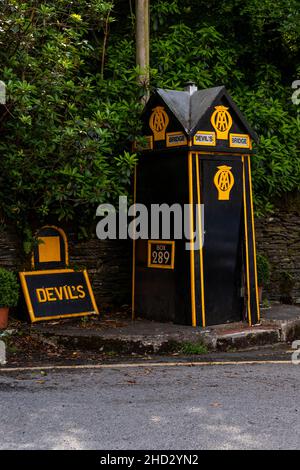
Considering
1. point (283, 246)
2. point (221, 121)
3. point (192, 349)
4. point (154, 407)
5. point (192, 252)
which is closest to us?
point (154, 407)

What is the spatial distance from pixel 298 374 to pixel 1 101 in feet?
15.8

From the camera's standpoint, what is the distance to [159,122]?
9648mm

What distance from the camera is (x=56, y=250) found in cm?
1042

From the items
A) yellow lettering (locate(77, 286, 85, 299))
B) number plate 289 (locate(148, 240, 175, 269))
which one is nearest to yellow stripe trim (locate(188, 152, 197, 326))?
number plate 289 (locate(148, 240, 175, 269))

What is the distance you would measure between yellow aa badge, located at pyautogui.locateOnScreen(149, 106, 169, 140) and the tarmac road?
3206 mm

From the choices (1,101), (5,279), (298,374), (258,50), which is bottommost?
(298,374)

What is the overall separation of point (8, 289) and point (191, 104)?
3.42 metres

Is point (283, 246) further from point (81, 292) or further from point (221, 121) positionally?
point (81, 292)

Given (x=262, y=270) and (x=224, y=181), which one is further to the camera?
(x=262, y=270)

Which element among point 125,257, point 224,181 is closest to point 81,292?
point 125,257
